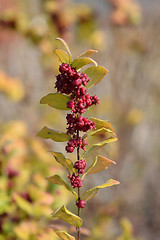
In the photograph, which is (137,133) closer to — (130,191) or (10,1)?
(130,191)

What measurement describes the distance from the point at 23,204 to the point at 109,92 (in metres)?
2.31

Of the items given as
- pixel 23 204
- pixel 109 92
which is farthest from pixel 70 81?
pixel 109 92

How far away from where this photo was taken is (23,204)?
990mm

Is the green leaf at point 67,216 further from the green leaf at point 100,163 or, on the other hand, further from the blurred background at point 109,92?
the blurred background at point 109,92

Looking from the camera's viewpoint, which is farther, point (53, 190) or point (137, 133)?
point (137, 133)

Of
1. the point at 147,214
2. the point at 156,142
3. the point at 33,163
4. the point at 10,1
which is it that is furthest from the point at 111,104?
the point at 10,1

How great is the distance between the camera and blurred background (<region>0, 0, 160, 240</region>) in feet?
7.36

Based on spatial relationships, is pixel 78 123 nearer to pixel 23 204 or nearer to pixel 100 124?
pixel 100 124

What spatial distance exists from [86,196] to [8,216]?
1.75ft

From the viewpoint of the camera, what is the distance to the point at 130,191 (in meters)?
3.08

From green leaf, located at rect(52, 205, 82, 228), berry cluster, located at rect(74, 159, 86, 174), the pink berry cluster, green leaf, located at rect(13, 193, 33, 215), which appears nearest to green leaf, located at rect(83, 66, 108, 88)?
the pink berry cluster

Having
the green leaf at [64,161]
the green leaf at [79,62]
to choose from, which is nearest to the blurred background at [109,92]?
the green leaf at [64,161]

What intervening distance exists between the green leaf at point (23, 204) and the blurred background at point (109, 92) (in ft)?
1.98

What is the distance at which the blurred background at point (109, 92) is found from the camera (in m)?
2.24
